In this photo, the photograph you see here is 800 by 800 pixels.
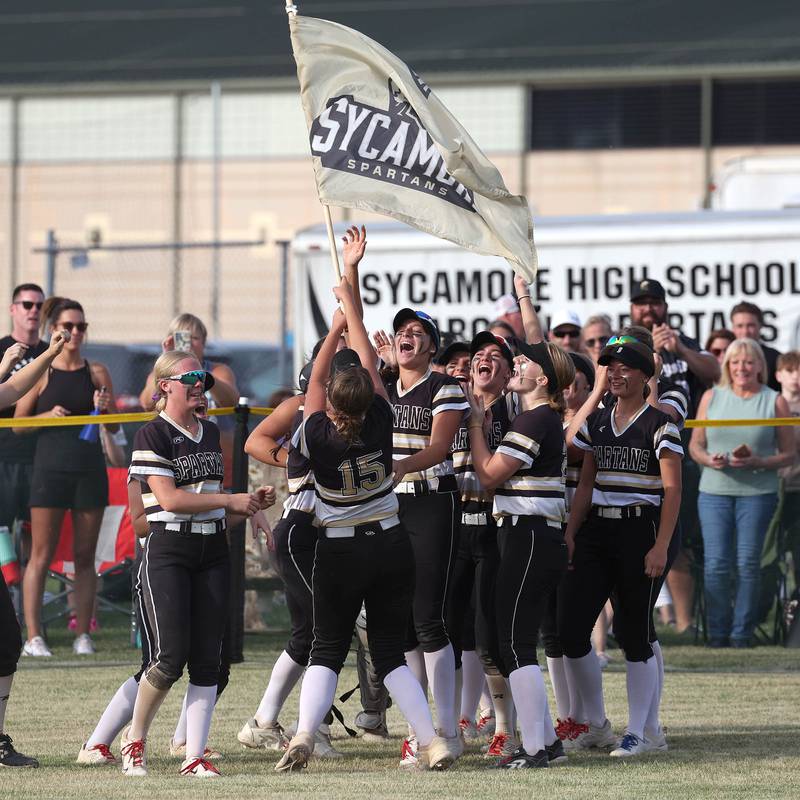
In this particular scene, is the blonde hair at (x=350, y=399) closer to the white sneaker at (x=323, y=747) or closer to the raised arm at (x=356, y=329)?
the raised arm at (x=356, y=329)

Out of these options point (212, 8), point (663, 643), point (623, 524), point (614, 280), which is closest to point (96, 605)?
point (663, 643)

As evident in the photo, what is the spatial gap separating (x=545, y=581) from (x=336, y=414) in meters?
1.23

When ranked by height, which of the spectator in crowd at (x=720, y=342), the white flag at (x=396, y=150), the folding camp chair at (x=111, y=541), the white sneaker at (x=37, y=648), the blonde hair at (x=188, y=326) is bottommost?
the white sneaker at (x=37, y=648)

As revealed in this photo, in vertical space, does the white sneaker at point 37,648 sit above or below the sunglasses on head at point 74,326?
below

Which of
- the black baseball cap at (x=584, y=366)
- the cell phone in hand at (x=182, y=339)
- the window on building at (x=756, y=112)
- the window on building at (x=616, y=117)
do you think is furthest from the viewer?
the window on building at (x=616, y=117)

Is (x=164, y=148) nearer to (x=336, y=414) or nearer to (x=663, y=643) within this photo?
(x=663, y=643)

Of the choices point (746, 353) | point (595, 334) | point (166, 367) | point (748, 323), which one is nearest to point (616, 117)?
point (748, 323)

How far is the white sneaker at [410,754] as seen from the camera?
7.09 m

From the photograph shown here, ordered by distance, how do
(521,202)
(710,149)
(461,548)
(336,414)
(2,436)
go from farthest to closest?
1. (710,149)
2. (2,436)
3. (521,202)
4. (461,548)
5. (336,414)

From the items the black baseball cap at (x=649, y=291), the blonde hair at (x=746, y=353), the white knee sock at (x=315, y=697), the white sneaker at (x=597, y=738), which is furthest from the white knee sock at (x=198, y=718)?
the blonde hair at (x=746, y=353)

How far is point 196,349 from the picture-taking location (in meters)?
10.1

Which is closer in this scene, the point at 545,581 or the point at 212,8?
the point at 545,581

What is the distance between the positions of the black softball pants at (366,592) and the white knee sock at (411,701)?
0.04m

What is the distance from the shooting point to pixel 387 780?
6.82 metres
